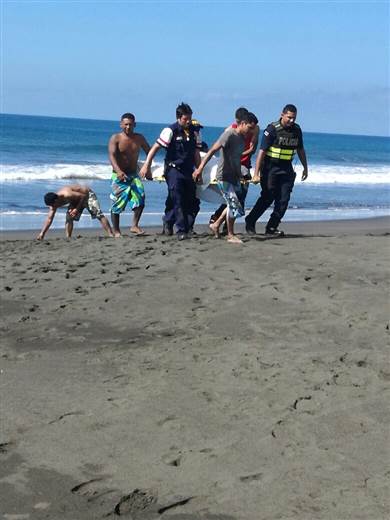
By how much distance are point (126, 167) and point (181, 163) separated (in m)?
0.99

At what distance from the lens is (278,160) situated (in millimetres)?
10211

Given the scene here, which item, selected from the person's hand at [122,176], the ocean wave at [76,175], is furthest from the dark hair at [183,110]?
the ocean wave at [76,175]

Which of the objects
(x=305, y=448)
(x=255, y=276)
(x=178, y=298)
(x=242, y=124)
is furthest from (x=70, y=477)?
(x=242, y=124)

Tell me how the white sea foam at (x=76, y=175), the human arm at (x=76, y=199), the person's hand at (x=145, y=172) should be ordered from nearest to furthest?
the person's hand at (x=145, y=172) → the human arm at (x=76, y=199) → the white sea foam at (x=76, y=175)

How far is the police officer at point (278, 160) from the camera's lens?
1006 centimetres

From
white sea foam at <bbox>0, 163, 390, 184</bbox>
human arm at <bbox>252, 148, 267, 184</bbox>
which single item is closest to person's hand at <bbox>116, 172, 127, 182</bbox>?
human arm at <bbox>252, 148, 267, 184</bbox>

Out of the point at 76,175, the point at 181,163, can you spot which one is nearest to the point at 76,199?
the point at 181,163

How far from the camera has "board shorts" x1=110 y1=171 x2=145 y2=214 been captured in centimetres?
1088

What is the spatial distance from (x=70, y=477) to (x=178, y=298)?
327cm

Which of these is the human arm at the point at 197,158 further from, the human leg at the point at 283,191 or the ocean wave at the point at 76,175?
the ocean wave at the point at 76,175

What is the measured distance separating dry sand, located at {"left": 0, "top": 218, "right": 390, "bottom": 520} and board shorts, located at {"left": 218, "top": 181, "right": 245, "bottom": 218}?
3.57ft

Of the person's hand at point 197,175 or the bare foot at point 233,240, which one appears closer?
the person's hand at point 197,175

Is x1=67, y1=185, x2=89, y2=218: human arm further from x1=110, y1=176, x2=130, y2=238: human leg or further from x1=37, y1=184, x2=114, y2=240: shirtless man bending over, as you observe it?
x1=110, y1=176, x2=130, y2=238: human leg

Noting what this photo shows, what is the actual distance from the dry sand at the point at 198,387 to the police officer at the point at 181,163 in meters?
1.49
